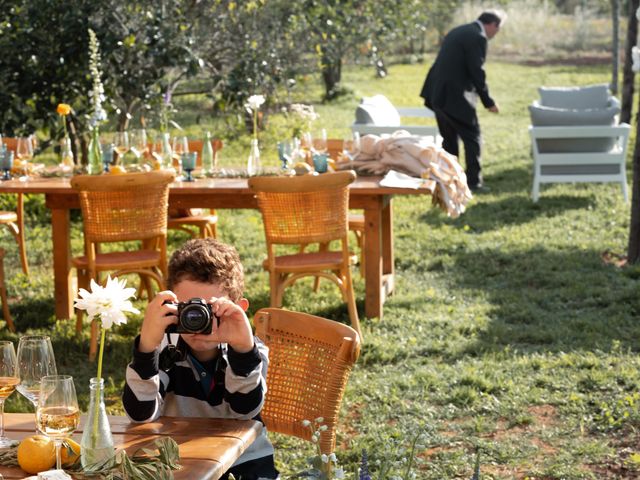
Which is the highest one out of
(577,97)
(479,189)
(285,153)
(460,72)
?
(460,72)

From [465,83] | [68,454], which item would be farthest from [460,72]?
[68,454]

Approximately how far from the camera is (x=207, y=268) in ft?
9.93

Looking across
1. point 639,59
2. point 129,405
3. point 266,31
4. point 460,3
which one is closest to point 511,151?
point 266,31

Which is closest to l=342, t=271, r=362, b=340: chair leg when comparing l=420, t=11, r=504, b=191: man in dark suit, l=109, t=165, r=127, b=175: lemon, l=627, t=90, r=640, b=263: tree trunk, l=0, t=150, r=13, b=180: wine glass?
l=109, t=165, r=127, b=175: lemon

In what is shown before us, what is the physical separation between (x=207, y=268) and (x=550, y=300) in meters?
4.75

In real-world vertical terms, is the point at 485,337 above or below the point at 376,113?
below

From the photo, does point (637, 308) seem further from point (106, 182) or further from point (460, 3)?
point (460, 3)

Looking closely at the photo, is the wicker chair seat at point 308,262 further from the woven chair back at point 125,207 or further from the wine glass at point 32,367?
the wine glass at point 32,367

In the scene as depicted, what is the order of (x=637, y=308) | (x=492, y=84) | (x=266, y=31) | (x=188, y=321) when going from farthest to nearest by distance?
1. (x=492, y=84)
2. (x=266, y=31)
3. (x=637, y=308)
4. (x=188, y=321)

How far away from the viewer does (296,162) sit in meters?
7.07

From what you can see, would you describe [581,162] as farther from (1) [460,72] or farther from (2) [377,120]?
(2) [377,120]

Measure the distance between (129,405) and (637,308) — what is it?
16.2 feet

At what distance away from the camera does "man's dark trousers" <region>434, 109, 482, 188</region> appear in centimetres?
1145

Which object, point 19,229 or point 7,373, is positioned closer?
point 7,373
